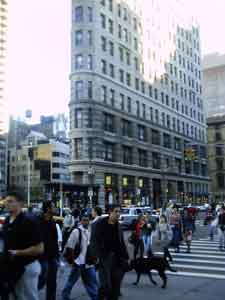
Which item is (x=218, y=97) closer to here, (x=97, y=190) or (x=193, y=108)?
(x=193, y=108)

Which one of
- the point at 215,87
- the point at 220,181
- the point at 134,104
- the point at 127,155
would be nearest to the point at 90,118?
the point at 127,155

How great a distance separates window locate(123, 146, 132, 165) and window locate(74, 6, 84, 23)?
17.6 metres

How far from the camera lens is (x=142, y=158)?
56.8m

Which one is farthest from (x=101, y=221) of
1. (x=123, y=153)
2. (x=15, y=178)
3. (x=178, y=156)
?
(x=15, y=178)

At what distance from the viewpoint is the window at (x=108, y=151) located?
4900cm

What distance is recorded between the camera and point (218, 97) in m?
105

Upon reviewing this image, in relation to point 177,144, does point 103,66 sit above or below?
above

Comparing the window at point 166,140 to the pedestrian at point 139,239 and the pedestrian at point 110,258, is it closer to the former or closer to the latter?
the pedestrian at point 139,239

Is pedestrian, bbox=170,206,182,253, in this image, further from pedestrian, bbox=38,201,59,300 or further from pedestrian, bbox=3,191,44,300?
pedestrian, bbox=3,191,44,300

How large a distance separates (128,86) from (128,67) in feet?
9.89

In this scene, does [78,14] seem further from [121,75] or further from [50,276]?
[50,276]

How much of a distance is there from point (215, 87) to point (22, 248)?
108 metres

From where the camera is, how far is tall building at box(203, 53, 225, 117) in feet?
341

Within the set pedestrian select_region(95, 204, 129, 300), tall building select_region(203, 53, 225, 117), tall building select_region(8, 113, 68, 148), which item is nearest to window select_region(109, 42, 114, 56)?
pedestrian select_region(95, 204, 129, 300)
